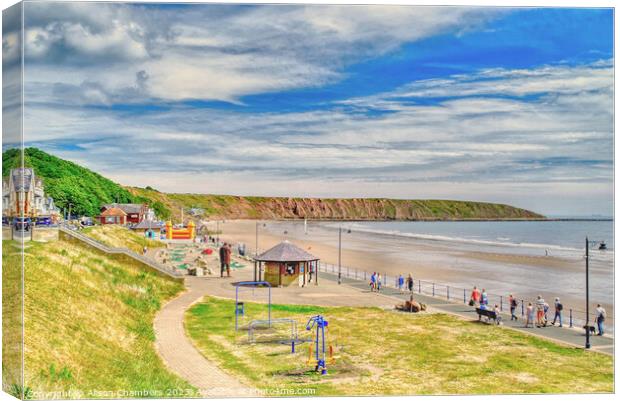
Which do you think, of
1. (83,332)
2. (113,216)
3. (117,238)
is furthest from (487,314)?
(113,216)

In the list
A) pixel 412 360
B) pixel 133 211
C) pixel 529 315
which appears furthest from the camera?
pixel 133 211

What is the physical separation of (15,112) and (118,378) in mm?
7990

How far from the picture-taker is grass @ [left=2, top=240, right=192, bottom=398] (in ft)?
52.0

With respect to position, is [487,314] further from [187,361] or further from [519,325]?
[187,361]

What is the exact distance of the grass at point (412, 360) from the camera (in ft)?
55.6

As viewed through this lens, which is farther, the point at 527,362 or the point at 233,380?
the point at 527,362

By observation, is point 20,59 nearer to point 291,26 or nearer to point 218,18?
point 218,18

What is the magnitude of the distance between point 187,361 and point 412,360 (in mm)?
7296

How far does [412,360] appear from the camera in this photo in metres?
19.2

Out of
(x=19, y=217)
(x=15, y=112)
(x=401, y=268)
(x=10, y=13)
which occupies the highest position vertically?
(x=10, y=13)

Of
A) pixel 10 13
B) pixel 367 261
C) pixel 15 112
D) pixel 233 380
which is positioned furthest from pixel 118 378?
pixel 367 261

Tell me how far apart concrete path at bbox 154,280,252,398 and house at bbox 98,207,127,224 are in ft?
139

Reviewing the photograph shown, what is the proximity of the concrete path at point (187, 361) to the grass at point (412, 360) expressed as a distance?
1.37 feet

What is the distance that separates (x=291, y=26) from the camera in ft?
60.0
